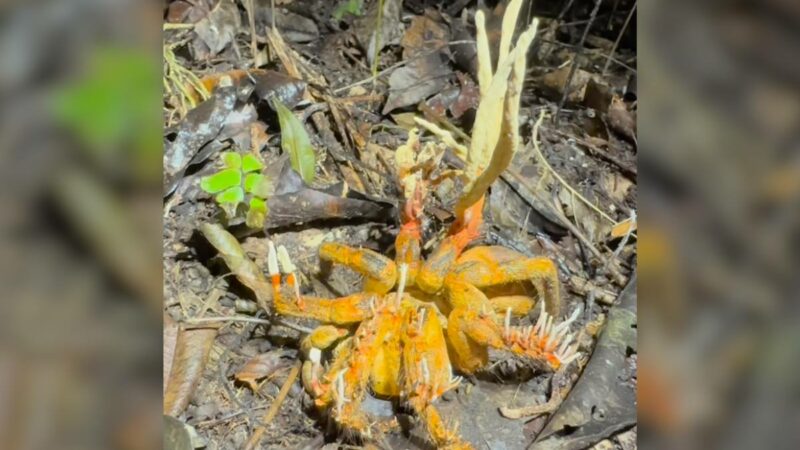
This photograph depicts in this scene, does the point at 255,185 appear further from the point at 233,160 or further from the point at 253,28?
the point at 253,28

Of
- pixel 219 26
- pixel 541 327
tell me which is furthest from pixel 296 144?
pixel 541 327

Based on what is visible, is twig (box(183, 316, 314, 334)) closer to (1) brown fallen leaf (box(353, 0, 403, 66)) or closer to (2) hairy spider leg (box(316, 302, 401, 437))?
(2) hairy spider leg (box(316, 302, 401, 437))

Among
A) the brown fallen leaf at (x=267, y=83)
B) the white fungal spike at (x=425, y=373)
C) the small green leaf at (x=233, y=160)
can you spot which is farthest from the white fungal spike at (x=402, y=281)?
the brown fallen leaf at (x=267, y=83)

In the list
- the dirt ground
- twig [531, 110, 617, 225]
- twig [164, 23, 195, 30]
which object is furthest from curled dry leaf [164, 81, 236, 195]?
twig [531, 110, 617, 225]

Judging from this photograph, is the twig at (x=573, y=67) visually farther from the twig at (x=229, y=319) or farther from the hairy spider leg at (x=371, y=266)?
the twig at (x=229, y=319)
